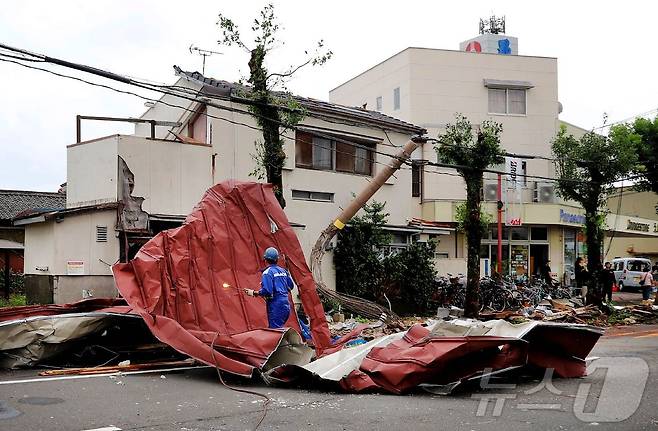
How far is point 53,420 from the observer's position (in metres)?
6.92

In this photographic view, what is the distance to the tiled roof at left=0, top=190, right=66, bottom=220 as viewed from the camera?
30550mm

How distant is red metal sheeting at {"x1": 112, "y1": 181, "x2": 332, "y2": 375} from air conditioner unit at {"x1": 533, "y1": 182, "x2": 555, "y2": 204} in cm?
2326

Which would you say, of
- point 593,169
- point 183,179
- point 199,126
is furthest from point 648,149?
point 183,179

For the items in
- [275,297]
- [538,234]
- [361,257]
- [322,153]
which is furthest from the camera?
[538,234]

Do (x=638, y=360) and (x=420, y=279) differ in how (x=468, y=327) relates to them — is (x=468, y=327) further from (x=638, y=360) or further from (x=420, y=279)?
(x=420, y=279)

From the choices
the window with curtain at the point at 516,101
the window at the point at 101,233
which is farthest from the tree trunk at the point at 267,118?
the window with curtain at the point at 516,101

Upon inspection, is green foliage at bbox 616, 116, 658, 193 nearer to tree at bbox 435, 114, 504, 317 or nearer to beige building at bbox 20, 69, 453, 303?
beige building at bbox 20, 69, 453, 303

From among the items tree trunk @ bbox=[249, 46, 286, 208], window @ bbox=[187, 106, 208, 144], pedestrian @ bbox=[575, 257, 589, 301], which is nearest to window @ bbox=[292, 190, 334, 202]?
window @ bbox=[187, 106, 208, 144]

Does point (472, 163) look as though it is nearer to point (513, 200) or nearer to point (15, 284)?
point (513, 200)

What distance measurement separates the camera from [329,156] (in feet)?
73.9

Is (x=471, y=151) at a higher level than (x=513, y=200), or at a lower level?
higher

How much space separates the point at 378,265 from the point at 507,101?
16.6m

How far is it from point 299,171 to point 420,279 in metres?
4.96

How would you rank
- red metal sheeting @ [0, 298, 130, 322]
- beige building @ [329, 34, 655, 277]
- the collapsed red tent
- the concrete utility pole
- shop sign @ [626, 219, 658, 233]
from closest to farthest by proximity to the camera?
1. the collapsed red tent
2. red metal sheeting @ [0, 298, 130, 322]
3. the concrete utility pole
4. beige building @ [329, 34, 655, 277]
5. shop sign @ [626, 219, 658, 233]
